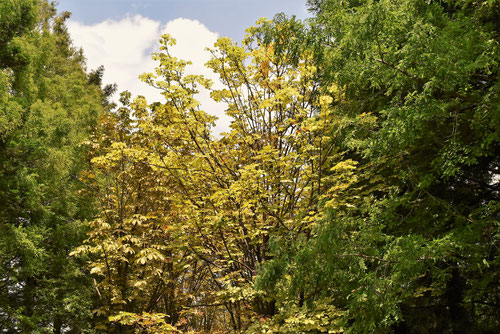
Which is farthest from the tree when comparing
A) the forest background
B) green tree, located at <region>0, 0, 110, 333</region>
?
green tree, located at <region>0, 0, 110, 333</region>

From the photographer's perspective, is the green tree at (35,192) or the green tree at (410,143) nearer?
the green tree at (410,143)

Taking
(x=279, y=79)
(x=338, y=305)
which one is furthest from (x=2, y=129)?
(x=338, y=305)

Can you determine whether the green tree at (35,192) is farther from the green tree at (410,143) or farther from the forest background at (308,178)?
the green tree at (410,143)

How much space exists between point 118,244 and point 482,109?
19.8ft

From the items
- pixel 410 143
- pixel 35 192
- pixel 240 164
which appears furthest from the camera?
pixel 35 192

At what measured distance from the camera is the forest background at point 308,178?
4.00 metres

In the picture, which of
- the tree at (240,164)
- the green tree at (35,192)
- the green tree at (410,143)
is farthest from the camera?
the green tree at (35,192)

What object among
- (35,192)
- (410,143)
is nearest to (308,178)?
(410,143)

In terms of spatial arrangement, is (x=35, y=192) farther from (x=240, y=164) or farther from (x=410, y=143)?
(x=410, y=143)

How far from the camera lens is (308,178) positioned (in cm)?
562

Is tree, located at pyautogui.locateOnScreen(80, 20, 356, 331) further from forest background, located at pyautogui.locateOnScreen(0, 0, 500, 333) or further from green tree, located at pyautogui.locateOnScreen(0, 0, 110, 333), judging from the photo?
green tree, located at pyautogui.locateOnScreen(0, 0, 110, 333)

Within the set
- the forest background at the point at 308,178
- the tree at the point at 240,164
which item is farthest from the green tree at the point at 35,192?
the tree at the point at 240,164

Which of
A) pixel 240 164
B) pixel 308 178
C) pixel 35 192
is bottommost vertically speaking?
pixel 308 178

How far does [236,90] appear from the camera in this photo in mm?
6477
